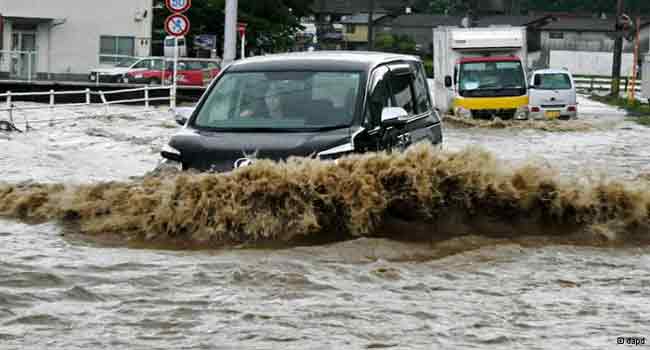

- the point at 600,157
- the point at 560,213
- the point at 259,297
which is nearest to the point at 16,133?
the point at 600,157


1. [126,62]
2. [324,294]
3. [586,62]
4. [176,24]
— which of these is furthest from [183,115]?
[586,62]

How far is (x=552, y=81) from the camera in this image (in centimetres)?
3572

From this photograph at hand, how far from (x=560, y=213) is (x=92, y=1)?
4804 centimetres

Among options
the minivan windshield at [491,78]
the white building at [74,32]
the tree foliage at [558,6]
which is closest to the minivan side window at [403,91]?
the minivan windshield at [491,78]

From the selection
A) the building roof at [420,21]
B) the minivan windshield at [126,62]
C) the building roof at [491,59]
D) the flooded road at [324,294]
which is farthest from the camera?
the building roof at [420,21]

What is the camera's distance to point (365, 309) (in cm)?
713

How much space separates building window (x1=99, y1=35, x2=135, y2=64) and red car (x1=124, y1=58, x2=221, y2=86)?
21.8 feet

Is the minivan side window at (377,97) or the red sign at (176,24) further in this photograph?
the red sign at (176,24)

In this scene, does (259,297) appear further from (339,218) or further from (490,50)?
(490,50)

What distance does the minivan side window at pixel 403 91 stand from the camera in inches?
436

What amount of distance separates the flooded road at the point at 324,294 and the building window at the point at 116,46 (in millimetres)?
46477

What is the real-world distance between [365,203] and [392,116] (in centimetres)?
103

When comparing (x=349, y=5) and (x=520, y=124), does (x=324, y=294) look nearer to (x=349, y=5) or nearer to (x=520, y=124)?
(x=520, y=124)

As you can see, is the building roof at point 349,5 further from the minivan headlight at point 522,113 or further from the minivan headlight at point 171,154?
the minivan headlight at point 171,154
